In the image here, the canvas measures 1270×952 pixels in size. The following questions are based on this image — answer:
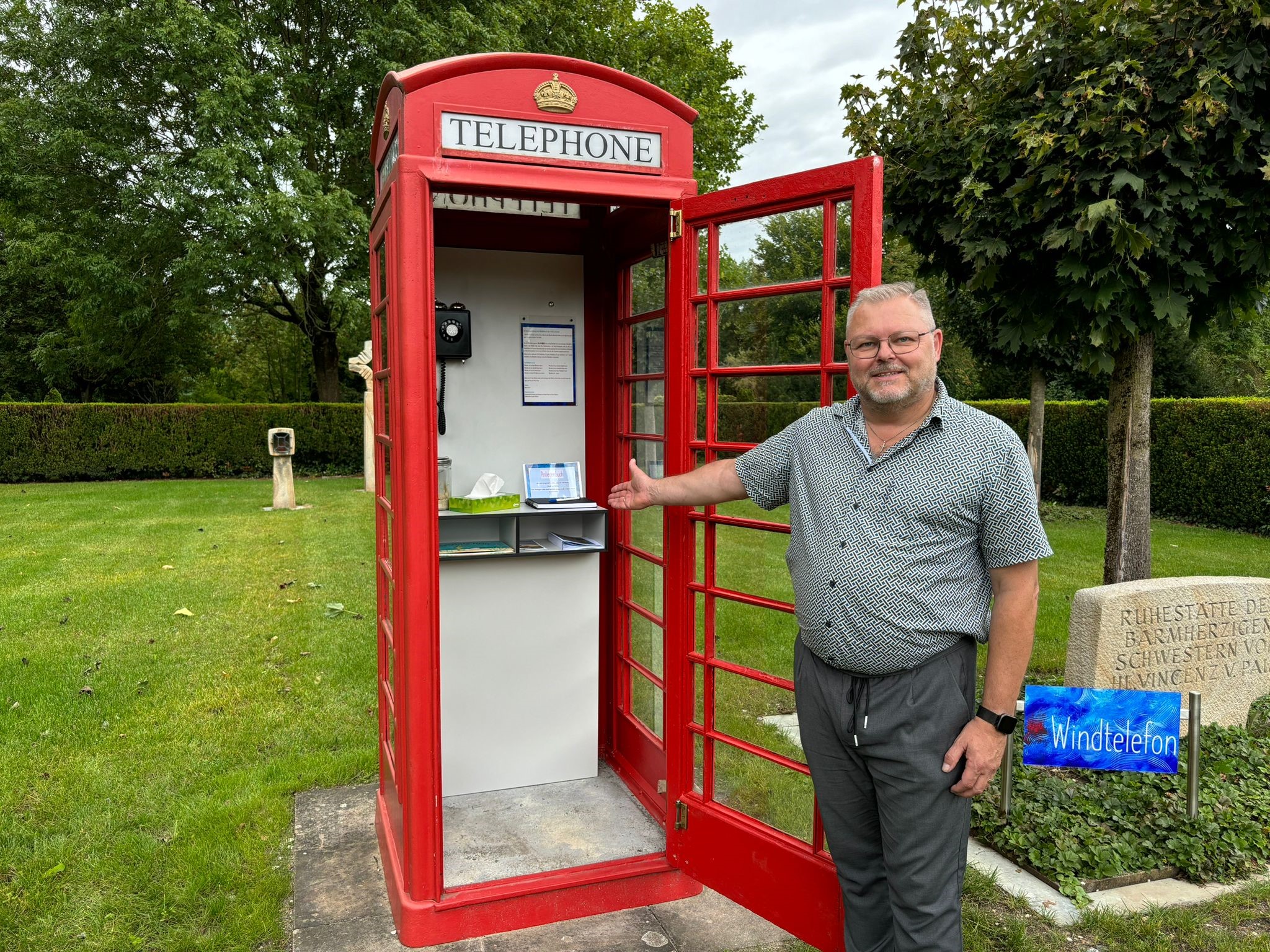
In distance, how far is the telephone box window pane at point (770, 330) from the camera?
288cm

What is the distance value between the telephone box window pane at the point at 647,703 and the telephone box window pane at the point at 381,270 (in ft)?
6.52

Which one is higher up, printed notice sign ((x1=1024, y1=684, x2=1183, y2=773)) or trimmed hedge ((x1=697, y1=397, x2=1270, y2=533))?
trimmed hedge ((x1=697, y1=397, x2=1270, y2=533))

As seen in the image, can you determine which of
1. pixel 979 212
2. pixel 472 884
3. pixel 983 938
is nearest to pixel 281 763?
pixel 472 884

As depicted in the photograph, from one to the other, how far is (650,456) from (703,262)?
38.0 inches

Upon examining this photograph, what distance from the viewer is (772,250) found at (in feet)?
9.79

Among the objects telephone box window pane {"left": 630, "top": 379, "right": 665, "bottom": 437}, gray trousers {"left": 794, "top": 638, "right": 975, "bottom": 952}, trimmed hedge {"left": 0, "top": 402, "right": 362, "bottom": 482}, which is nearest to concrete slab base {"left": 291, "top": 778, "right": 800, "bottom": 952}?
A: gray trousers {"left": 794, "top": 638, "right": 975, "bottom": 952}

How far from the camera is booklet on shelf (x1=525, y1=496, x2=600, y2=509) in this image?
3980mm

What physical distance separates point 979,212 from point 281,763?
4569 mm

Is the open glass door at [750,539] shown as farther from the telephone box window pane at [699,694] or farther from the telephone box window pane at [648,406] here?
the telephone box window pane at [648,406]

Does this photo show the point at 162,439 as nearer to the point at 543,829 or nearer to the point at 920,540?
the point at 543,829

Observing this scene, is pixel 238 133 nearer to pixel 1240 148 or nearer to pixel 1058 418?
pixel 1058 418

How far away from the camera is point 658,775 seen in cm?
392

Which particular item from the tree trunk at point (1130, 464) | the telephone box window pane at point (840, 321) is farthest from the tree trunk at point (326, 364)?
the telephone box window pane at point (840, 321)

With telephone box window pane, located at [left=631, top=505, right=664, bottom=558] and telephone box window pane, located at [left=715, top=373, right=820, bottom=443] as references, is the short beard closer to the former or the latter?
telephone box window pane, located at [left=715, top=373, right=820, bottom=443]
